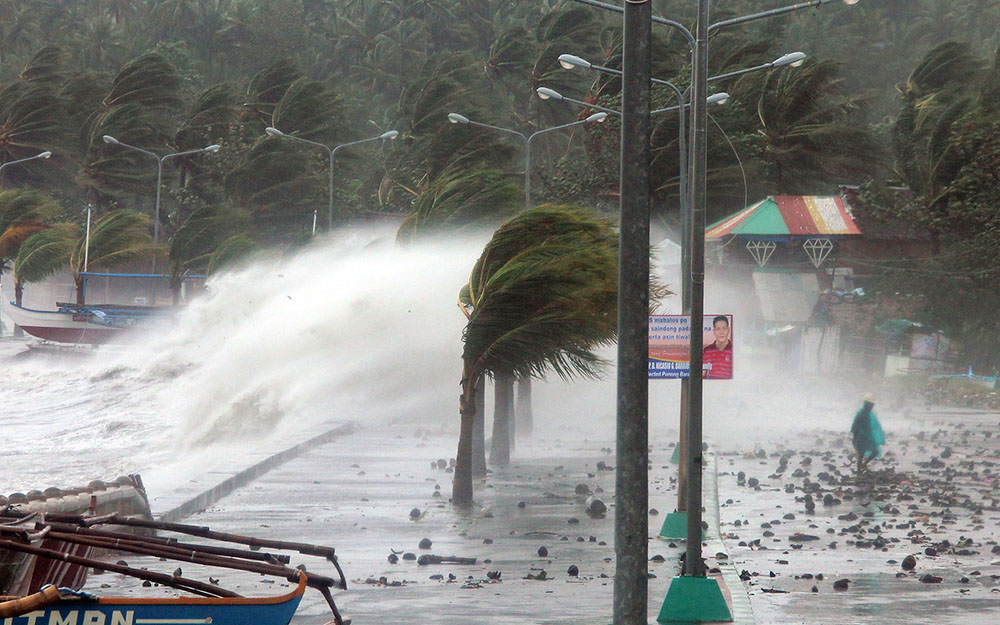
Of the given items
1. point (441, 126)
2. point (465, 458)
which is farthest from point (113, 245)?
point (465, 458)

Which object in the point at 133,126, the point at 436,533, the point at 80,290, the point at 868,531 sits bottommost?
the point at 436,533

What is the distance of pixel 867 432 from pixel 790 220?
34505mm

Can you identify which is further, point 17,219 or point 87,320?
point 17,219

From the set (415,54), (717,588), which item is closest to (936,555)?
(717,588)

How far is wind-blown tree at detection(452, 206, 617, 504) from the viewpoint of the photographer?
1925cm

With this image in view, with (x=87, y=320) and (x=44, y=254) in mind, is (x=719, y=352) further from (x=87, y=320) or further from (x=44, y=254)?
(x=44, y=254)

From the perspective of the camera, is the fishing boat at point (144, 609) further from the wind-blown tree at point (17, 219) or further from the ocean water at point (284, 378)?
the wind-blown tree at point (17, 219)

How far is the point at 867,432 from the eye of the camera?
23578 millimetres

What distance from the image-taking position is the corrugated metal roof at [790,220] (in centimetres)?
5659

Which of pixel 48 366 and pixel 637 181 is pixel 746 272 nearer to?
pixel 48 366

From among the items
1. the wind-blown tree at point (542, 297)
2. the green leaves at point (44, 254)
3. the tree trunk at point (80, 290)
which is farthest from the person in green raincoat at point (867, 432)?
the green leaves at point (44, 254)

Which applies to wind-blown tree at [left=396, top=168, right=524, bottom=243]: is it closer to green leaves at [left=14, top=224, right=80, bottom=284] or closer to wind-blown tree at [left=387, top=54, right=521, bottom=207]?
wind-blown tree at [left=387, top=54, right=521, bottom=207]

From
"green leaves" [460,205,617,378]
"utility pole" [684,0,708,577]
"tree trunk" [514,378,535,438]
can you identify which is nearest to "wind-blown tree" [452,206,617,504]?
"green leaves" [460,205,617,378]

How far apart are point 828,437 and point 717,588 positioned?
77.9 ft
